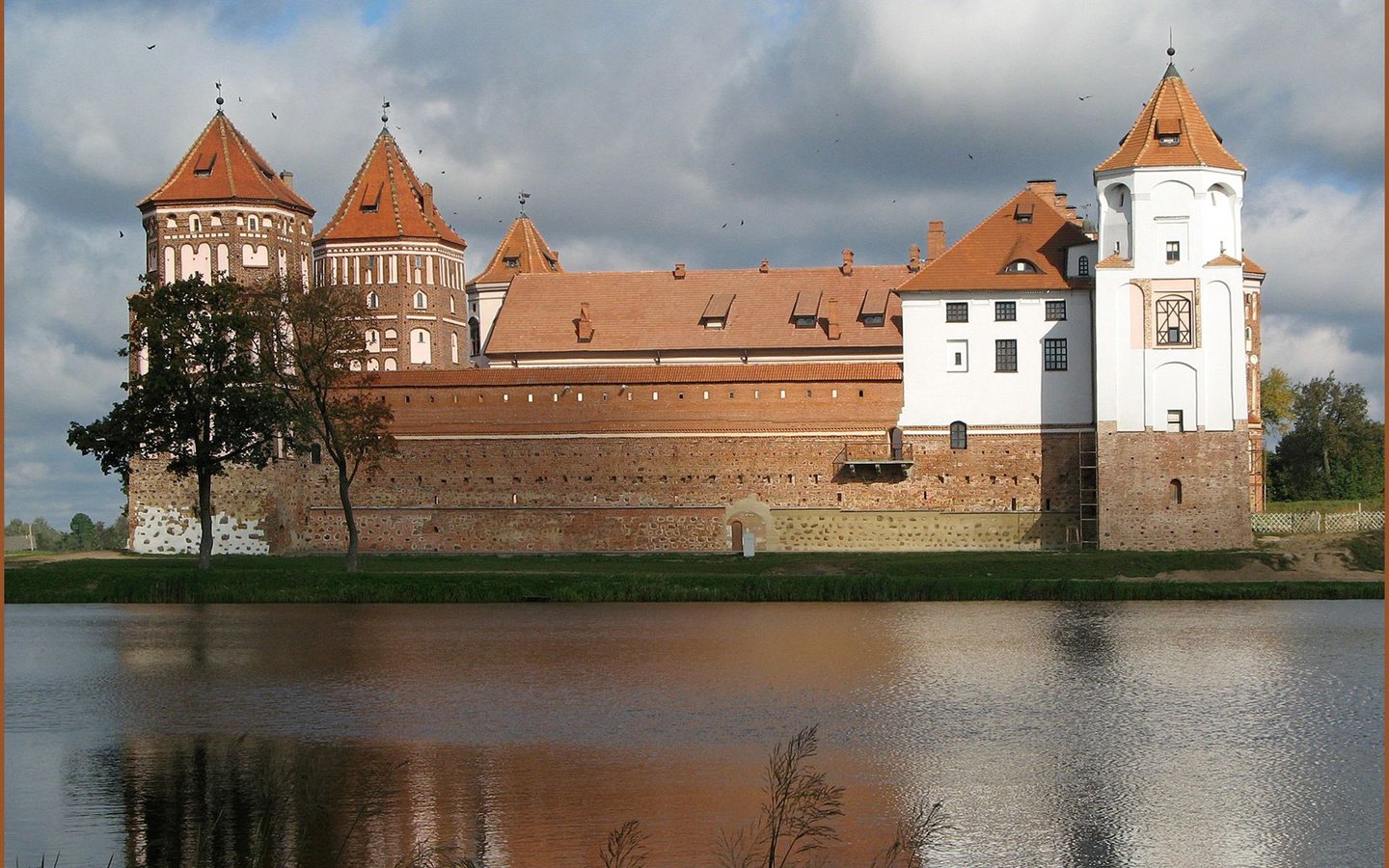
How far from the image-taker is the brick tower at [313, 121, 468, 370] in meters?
50.7

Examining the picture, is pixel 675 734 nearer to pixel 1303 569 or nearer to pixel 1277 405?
pixel 1303 569

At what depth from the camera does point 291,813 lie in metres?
12.6

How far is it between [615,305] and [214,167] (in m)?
10.4

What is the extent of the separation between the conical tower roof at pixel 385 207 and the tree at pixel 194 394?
56.8 ft

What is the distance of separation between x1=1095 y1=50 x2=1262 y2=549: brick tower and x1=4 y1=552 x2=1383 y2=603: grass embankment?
3175mm

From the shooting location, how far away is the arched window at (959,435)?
38.3m

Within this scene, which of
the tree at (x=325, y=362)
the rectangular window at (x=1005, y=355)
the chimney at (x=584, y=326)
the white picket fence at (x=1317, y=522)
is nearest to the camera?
the tree at (x=325, y=362)

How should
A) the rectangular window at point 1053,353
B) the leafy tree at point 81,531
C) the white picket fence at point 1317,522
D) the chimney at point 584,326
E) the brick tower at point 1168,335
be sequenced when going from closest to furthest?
1. the white picket fence at point 1317,522
2. the brick tower at point 1168,335
3. the rectangular window at point 1053,353
4. the chimney at point 584,326
5. the leafy tree at point 81,531

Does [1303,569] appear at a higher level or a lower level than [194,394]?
lower

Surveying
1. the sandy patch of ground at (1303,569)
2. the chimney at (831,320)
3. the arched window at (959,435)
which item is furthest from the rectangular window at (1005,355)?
the sandy patch of ground at (1303,569)

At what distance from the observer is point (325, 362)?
33344 mm

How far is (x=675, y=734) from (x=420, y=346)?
1421 inches

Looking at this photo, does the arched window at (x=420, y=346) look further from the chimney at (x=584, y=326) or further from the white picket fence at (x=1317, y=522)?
the white picket fence at (x=1317, y=522)

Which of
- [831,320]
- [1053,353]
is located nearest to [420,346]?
[831,320]
